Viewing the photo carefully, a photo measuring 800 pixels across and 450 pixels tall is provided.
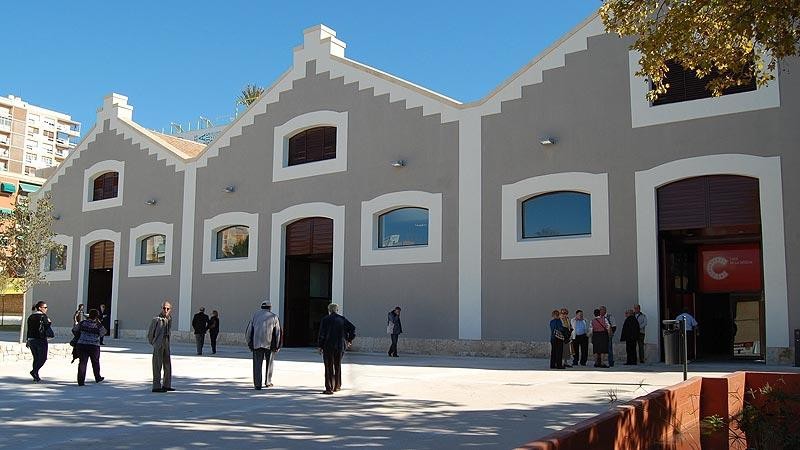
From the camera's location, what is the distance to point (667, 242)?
18.5 meters

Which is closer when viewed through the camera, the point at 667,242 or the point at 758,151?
the point at 758,151

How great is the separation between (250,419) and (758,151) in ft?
43.0

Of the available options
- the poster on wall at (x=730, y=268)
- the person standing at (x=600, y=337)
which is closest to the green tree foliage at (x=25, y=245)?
the person standing at (x=600, y=337)

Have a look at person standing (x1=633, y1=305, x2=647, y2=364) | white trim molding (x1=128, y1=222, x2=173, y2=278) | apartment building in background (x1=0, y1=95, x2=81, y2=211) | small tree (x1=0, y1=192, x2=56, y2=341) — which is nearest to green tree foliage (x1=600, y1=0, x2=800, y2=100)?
person standing (x1=633, y1=305, x2=647, y2=364)

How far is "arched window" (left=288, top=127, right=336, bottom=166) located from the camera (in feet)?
79.9

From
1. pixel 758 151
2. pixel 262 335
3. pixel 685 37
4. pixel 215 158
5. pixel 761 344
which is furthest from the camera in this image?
pixel 215 158

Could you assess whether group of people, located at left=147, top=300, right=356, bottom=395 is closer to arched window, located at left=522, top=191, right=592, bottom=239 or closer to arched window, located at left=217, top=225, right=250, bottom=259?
arched window, located at left=522, top=191, right=592, bottom=239

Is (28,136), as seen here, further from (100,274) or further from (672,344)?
(672,344)

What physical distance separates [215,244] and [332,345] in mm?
15502

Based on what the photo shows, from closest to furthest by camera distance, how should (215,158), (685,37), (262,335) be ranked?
(685,37) → (262,335) → (215,158)

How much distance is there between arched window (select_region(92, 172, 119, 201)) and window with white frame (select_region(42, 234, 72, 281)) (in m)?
2.33

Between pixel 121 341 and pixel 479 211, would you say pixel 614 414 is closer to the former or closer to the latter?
pixel 479 211

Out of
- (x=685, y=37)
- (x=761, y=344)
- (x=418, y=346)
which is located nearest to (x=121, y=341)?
(x=418, y=346)

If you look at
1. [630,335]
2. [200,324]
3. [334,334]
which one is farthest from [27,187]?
[630,335]
